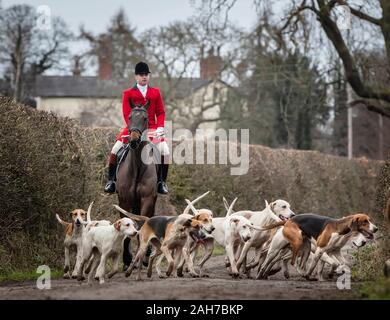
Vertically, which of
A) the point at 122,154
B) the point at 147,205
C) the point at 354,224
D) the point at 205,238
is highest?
the point at 122,154

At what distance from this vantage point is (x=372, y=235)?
10.0 metres

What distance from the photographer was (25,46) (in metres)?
51.4

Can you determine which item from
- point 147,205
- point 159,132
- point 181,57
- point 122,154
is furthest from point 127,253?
point 181,57

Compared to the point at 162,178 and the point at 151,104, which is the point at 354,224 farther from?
the point at 151,104

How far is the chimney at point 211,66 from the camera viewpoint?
129ft

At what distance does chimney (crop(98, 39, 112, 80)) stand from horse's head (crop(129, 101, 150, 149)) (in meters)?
34.3

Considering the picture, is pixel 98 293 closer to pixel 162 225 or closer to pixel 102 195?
pixel 162 225

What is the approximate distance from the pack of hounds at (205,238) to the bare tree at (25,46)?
3835 cm

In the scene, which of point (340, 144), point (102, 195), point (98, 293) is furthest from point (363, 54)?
point (340, 144)

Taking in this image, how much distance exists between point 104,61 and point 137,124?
Answer: 120 feet

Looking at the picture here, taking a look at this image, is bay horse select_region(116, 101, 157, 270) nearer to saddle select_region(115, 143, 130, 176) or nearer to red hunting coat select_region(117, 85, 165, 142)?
saddle select_region(115, 143, 130, 176)

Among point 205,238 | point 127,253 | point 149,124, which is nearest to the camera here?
point 205,238
